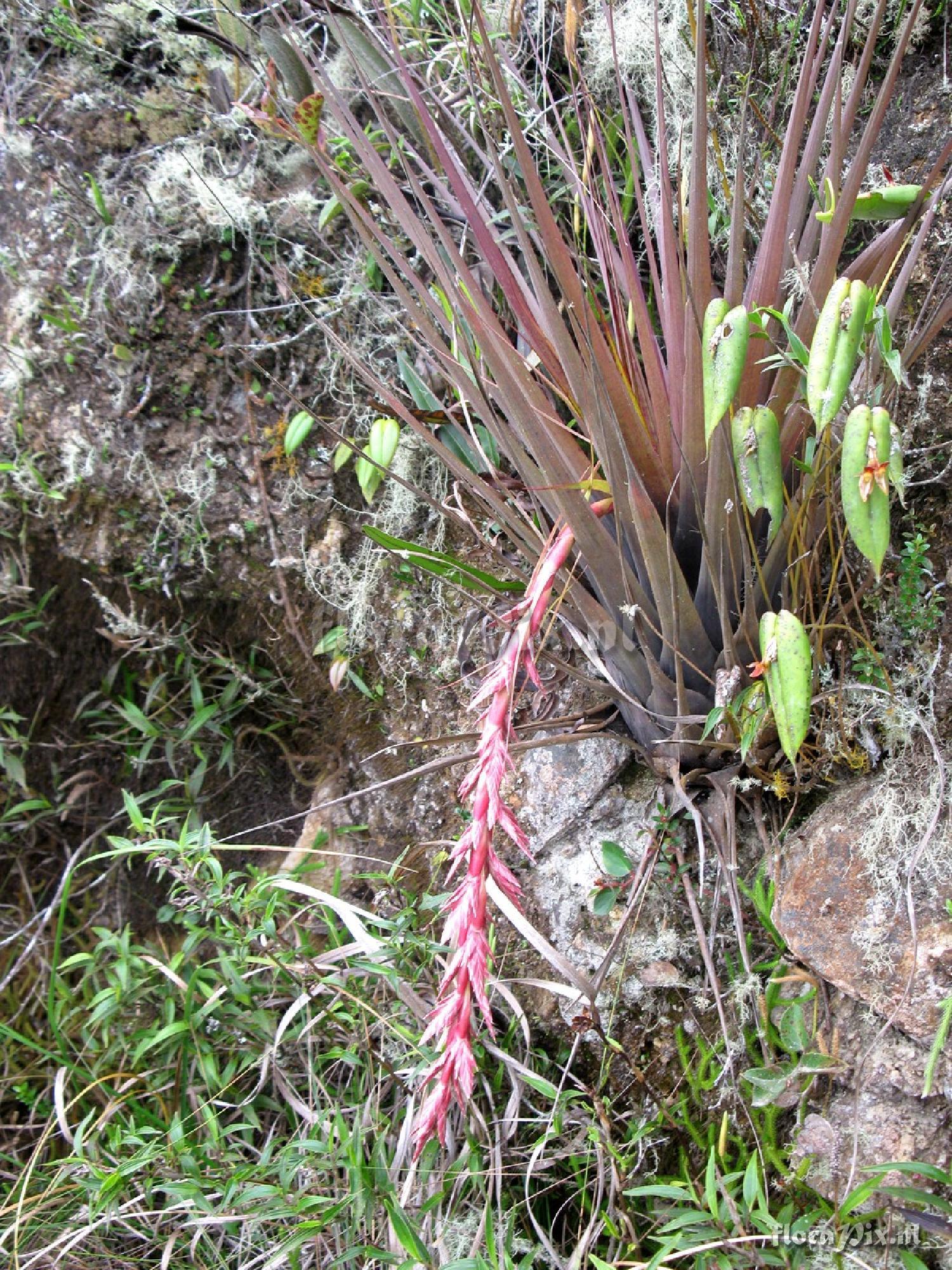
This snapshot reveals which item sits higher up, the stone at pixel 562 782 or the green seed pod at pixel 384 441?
the green seed pod at pixel 384 441

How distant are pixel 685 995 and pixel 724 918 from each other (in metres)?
0.10

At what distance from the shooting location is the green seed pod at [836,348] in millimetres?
623

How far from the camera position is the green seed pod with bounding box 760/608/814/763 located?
697 mm

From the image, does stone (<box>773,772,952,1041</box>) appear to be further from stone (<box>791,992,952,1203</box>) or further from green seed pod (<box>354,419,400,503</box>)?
green seed pod (<box>354,419,400,503</box>)

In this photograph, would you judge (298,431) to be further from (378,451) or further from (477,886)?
(477,886)

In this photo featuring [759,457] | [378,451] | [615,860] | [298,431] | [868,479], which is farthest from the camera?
[298,431]

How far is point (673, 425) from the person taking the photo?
912 mm

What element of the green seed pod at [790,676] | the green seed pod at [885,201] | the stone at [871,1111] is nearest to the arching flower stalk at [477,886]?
the green seed pod at [790,676]

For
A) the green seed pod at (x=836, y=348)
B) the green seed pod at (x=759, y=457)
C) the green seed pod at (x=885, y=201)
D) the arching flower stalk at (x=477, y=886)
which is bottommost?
the arching flower stalk at (x=477, y=886)

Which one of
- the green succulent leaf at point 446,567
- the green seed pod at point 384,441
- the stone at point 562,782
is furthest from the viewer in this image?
the green seed pod at point 384,441

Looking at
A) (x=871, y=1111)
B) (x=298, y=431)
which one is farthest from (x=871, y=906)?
(x=298, y=431)

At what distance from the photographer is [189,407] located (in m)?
1.51

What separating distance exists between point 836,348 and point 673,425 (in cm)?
29

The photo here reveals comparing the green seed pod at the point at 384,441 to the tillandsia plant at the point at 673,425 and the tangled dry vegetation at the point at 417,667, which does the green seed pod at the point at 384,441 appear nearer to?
the tangled dry vegetation at the point at 417,667
